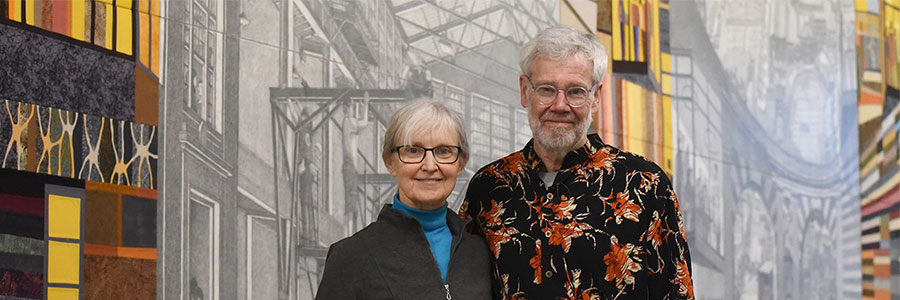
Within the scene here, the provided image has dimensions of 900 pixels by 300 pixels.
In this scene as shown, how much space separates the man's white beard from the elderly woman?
6.9 inches

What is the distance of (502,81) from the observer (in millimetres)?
3398

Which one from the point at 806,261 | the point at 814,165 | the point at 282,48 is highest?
the point at 282,48

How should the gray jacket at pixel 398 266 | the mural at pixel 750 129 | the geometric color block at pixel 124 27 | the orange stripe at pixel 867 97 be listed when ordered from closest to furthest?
the gray jacket at pixel 398 266, the geometric color block at pixel 124 27, the mural at pixel 750 129, the orange stripe at pixel 867 97

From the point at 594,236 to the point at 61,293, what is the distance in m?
1.03

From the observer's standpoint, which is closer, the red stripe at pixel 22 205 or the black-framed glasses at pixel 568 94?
the red stripe at pixel 22 205

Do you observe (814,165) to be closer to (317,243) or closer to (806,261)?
(806,261)

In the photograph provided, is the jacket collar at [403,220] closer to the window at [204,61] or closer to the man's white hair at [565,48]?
the man's white hair at [565,48]

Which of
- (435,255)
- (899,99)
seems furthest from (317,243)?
(899,99)

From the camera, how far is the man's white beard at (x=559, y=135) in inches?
80.2

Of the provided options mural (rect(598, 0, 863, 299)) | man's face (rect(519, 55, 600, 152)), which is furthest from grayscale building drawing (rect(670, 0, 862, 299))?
man's face (rect(519, 55, 600, 152))

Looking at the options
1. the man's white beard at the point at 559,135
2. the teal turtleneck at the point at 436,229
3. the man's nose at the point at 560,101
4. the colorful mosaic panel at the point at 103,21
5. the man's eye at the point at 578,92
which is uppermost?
the colorful mosaic panel at the point at 103,21

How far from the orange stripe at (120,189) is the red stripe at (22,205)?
12 centimetres

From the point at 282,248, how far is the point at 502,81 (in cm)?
104

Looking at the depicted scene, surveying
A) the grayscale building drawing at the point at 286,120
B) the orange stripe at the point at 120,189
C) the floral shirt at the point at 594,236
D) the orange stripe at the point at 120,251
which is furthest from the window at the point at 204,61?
the floral shirt at the point at 594,236
